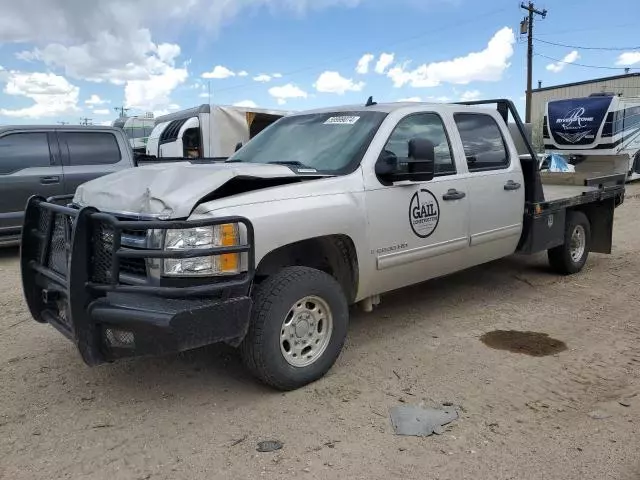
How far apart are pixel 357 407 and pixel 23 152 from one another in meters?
6.80

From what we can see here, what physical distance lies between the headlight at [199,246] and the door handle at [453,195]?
2.17 meters

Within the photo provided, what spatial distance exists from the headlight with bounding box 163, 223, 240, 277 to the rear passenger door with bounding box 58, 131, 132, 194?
19.1 ft

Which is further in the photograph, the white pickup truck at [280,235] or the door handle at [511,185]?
the door handle at [511,185]

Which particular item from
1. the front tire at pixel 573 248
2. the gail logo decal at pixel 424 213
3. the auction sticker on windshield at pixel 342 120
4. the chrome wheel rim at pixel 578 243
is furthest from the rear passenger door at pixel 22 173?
the chrome wheel rim at pixel 578 243

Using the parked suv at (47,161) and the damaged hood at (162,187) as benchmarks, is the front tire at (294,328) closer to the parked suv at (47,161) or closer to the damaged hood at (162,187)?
the damaged hood at (162,187)

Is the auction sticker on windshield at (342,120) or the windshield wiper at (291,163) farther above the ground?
the auction sticker on windshield at (342,120)

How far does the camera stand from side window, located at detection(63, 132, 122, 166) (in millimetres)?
8539

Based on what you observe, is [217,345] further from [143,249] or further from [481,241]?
[481,241]

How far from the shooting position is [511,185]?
5.48 meters

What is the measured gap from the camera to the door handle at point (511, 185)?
5.41 meters

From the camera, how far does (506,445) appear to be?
9.93ft

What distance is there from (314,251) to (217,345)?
1.16 m

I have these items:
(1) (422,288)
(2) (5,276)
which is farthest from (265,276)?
(2) (5,276)

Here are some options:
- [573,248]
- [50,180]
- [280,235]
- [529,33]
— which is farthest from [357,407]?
[529,33]
